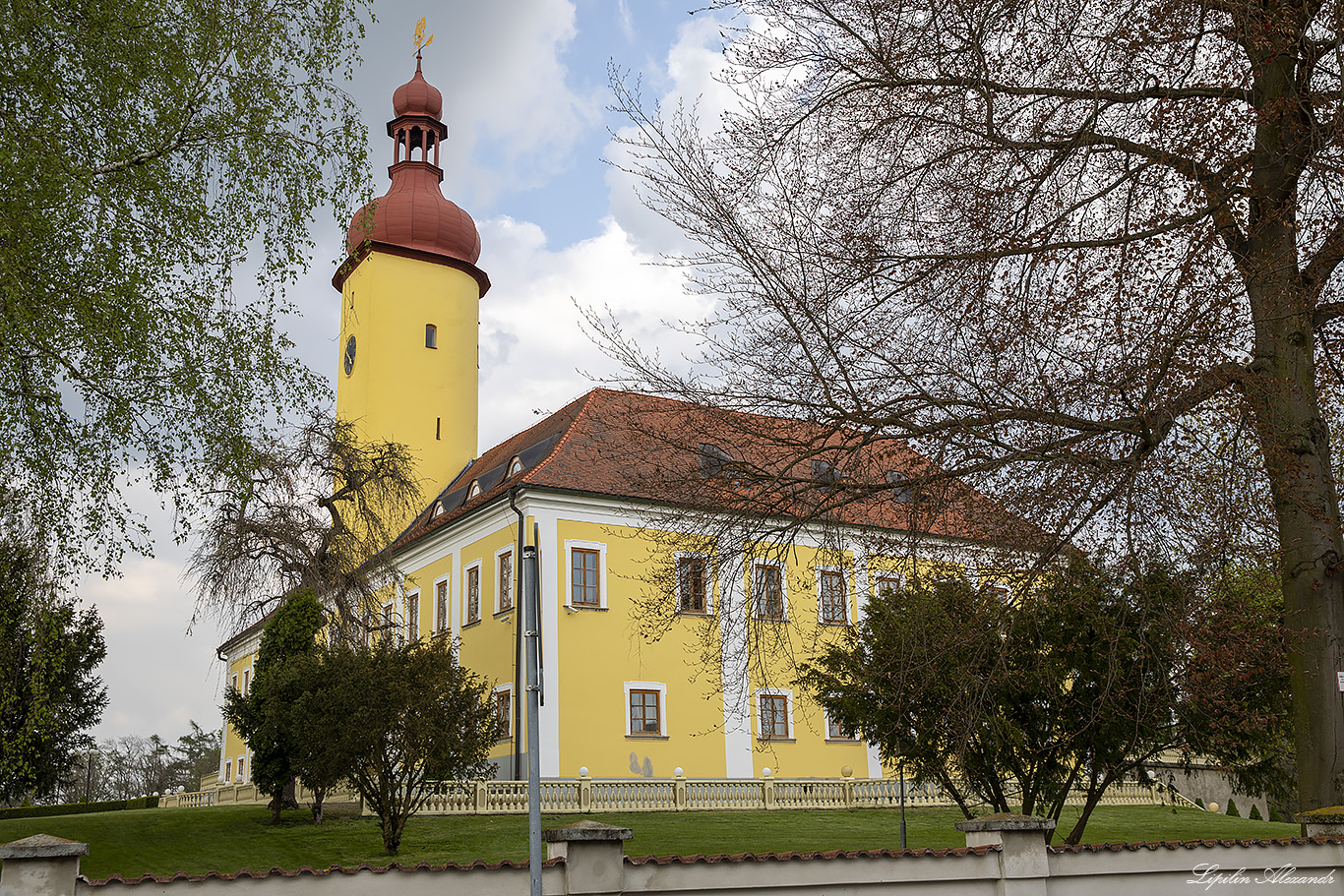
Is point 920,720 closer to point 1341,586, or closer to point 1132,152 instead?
point 1341,586

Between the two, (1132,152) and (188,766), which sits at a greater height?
(1132,152)

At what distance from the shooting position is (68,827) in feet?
71.9

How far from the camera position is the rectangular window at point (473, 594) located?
31942 millimetres

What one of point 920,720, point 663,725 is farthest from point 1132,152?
point 663,725

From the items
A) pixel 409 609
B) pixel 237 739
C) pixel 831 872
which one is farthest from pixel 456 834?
pixel 237 739

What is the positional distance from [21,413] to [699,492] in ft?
22.8

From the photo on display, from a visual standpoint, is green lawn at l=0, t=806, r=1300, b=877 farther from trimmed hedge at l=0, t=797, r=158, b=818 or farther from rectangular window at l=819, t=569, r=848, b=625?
trimmed hedge at l=0, t=797, r=158, b=818

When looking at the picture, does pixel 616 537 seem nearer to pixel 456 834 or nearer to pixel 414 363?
→ pixel 456 834

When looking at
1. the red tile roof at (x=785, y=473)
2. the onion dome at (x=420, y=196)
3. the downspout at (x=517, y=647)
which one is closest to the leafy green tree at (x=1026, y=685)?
the red tile roof at (x=785, y=473)

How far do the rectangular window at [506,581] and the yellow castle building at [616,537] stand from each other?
136 millimetres

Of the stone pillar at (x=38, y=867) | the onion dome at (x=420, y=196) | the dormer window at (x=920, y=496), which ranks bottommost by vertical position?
the stone pillar at (x=38, y=867)

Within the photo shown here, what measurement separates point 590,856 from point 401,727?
10252 mm

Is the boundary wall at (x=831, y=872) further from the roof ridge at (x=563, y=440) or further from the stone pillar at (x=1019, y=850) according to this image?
the roof ridge at (x=563, y=440)

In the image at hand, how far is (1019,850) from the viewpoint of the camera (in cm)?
963
